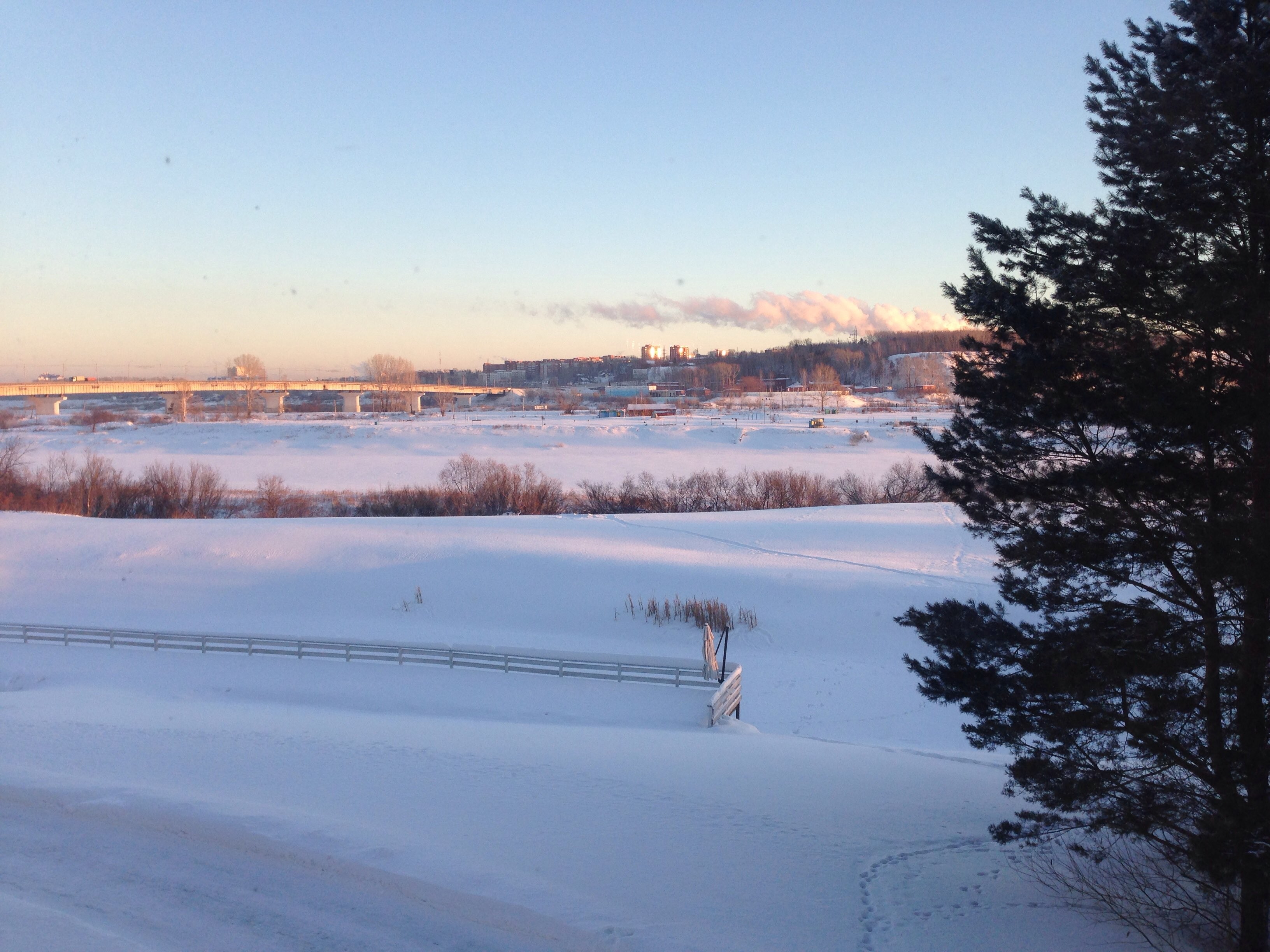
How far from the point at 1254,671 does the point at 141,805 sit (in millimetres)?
10128

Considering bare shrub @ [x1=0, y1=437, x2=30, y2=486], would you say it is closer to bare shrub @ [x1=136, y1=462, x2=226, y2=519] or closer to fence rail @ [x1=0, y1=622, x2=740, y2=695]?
bare shrub @ [x1=136, y1=462, x2=226, y2=519]

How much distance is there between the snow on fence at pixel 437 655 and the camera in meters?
16.0

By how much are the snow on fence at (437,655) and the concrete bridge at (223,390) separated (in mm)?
89212

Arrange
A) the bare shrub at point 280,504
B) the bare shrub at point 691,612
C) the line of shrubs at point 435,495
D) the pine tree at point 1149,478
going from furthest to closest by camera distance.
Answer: the line of shrubs at point 435,495, the bare shrub at point 280,504, the bare shrub at point 691,612, the pine tree at point 1149,478

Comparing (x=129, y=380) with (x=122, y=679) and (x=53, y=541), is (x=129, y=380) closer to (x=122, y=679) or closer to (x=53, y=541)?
(x=53, y=541)

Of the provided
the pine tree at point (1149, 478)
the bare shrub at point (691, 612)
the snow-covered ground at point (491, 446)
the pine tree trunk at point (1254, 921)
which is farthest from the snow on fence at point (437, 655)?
the snow-covered ground at point (491, 446)

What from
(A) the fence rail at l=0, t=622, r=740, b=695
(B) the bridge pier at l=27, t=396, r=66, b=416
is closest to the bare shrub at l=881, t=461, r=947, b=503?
(A) the fence rail at l=0, t=622, r=740, b=695

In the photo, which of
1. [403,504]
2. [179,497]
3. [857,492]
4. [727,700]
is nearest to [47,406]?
[179,497]

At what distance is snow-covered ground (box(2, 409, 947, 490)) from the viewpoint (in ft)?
177

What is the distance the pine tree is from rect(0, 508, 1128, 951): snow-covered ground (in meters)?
1.33

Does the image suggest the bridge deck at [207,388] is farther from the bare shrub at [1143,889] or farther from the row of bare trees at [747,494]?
the bare shrub at [1143,889]

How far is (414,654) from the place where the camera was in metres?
17.9

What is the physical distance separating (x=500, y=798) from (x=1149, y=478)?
23.6ft

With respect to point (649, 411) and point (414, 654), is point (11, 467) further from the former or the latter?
point (649, 411)
